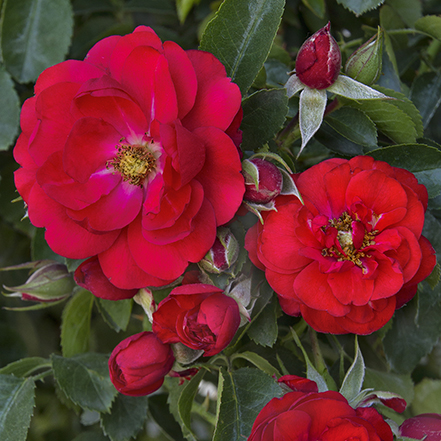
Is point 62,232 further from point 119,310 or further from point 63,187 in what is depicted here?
point 119,310

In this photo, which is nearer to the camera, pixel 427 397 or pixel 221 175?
pixel 221 175

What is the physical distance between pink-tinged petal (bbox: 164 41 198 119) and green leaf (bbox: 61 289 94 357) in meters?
0.43

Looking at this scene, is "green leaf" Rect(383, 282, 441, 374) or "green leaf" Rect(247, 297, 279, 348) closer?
"green leaf" Rect(247, 297, 279, 348)

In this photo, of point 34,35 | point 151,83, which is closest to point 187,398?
point 151,83

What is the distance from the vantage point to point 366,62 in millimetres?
537

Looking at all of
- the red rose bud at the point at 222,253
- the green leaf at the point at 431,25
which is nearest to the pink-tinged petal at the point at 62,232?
the red rose bud at the point at 222,253

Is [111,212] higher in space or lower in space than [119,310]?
higher

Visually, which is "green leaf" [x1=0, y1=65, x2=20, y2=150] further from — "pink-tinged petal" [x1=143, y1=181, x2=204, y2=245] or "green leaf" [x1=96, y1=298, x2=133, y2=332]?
"pink-tinged petal" [x1=143, y1=181, x2=204, y2=245]

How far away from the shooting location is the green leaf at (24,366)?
0.78 metres

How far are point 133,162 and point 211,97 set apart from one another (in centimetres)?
12

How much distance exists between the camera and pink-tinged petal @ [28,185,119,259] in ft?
1.66

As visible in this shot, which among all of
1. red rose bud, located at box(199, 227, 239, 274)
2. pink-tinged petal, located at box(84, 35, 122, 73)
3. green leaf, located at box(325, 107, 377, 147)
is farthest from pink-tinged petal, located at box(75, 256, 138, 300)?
green leaf, located at box(325, 107, 377, 147)

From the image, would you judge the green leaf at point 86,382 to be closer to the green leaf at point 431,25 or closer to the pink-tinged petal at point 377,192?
the pink-tinged petal at point 377,192

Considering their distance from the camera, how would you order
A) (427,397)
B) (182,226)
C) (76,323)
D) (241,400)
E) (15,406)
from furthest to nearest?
(427,397) < (76,323) < (15,406) < (241,400) < (182,226)
